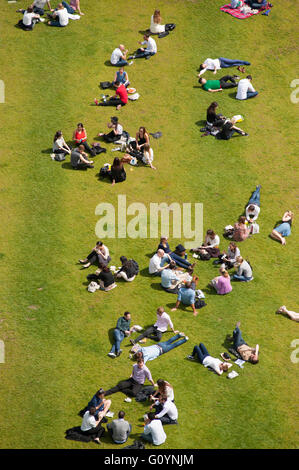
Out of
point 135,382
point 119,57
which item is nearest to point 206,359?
point 135,382

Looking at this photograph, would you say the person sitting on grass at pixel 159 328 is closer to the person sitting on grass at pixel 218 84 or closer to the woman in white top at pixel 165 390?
the woman in white top at pixel 165 390

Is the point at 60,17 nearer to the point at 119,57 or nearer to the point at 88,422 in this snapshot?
the point at 119,57

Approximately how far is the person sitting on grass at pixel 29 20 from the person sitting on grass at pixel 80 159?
42.0 ft

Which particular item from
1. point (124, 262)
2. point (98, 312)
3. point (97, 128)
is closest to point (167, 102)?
point (97, 128)

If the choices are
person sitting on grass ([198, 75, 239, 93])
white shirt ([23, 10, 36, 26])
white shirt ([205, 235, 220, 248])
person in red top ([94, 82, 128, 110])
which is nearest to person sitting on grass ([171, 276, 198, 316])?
white shirt ([205, 235, 220, 248])

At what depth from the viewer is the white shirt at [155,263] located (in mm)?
29094

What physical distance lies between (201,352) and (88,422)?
558 centimetres

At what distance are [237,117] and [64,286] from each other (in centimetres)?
1575

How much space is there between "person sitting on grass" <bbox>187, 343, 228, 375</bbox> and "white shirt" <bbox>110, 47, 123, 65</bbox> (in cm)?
2114

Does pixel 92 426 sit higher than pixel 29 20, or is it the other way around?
pixel 29 20

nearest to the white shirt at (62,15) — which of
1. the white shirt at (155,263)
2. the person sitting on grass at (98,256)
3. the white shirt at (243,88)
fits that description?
the white shirt at (243,88)

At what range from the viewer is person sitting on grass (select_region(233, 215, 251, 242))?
31.4 metres

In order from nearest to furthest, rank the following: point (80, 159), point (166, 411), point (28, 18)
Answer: point (166, 411), point (80, 159), point (28, 18)

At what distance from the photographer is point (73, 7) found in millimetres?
43719
